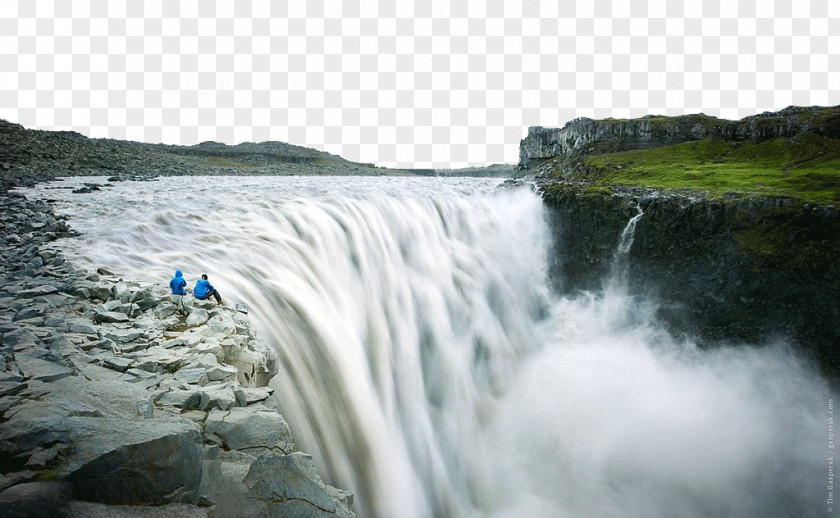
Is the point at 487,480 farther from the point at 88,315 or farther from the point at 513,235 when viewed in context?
the point at 513,235

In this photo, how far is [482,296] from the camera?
1930 centimetres

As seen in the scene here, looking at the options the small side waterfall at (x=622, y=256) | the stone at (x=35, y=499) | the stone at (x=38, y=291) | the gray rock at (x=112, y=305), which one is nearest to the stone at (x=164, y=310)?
the gray rock at (x=112, y=305)

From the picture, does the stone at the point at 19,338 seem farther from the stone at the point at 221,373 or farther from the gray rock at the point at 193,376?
the stone at the point at 221,373

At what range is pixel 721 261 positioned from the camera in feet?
66.7

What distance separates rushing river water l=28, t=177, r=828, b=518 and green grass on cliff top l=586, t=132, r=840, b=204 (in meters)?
9.33

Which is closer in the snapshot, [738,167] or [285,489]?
[285,489]

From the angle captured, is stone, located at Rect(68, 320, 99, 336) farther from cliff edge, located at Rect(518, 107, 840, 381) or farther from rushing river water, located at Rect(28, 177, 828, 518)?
cliff edge, located at Rect(518, 107, 840, 381)

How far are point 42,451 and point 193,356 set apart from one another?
2.26 meters

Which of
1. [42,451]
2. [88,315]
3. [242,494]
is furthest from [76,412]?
[88,315]

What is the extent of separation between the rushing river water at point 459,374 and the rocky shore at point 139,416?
209 centimetres

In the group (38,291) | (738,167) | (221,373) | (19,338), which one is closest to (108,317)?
(19,338)

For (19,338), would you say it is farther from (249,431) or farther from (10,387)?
(249,431)

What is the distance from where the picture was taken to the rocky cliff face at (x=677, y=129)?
34.5 metres

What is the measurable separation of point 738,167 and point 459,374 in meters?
29.2
